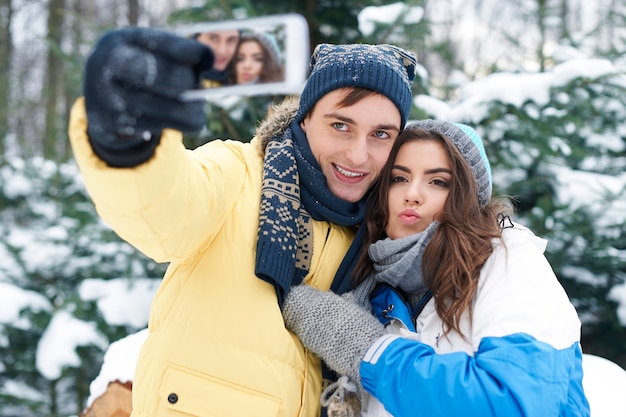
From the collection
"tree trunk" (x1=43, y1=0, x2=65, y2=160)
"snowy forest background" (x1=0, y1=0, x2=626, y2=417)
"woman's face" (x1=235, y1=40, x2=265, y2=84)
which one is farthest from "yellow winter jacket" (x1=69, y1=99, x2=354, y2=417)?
"tree trunk" (x1=43, y1=0, x2=65, y2=160)

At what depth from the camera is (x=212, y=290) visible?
167cm

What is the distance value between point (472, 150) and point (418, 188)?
0.80ft

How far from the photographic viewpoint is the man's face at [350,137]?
6.09ft

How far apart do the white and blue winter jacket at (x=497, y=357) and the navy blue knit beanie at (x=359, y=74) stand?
0.64 metres

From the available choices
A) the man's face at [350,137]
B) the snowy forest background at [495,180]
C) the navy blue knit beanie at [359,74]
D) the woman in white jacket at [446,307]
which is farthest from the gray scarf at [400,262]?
the snowy forest background at [495,180]

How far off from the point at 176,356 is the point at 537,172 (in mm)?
3386

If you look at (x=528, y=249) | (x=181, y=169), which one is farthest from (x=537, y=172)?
(x=181, y=169)

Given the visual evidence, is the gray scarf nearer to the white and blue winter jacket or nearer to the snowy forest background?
the white and blue winter jacket

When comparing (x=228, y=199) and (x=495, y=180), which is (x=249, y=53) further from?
(x=495, y=180)

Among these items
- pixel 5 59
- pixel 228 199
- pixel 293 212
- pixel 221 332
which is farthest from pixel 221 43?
pixel 5 59

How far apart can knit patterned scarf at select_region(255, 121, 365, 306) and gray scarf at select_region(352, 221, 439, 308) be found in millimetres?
81

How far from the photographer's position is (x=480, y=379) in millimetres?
1412

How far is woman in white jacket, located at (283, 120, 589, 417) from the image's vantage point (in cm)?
143

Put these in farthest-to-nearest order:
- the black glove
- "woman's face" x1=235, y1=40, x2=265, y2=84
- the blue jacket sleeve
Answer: the blue jacket sleeve
"woman's face" x1=235, y1=40, x2=265, y2=84
the black glove
